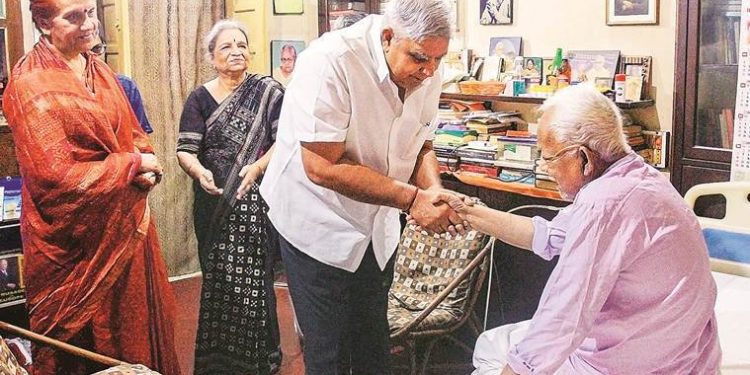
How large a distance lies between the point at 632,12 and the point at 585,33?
25 cm

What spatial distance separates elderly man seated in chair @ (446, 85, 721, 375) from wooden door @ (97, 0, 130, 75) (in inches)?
53.3

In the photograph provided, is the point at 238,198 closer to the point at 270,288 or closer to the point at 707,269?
the point at 270,288

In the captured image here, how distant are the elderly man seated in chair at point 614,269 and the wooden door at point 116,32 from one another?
135 centimetres

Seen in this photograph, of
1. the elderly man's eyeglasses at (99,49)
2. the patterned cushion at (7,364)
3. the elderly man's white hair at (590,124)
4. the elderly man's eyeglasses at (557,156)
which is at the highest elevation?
the elderly man's eyeglasses at (99,49)

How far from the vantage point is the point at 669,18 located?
3426 millimetres

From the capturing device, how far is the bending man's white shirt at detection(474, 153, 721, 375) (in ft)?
5.38

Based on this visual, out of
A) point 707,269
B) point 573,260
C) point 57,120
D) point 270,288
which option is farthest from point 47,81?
point 707,269

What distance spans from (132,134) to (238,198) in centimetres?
45

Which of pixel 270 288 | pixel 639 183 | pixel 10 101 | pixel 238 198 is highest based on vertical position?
pixel 10 101

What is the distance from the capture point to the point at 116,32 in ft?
8.16

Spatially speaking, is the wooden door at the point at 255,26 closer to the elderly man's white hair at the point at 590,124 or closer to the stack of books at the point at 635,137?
the elderly man's white hair at the point at 590,124

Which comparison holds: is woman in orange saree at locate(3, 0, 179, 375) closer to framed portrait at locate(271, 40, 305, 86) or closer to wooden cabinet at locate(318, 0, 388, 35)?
framed portrait at locate(271, 40, 305, 86)

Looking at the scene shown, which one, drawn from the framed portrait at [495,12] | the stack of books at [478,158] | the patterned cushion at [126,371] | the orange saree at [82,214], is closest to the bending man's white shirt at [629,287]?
the patterned cushion at [126,371]

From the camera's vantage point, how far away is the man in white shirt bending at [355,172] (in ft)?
7.06
